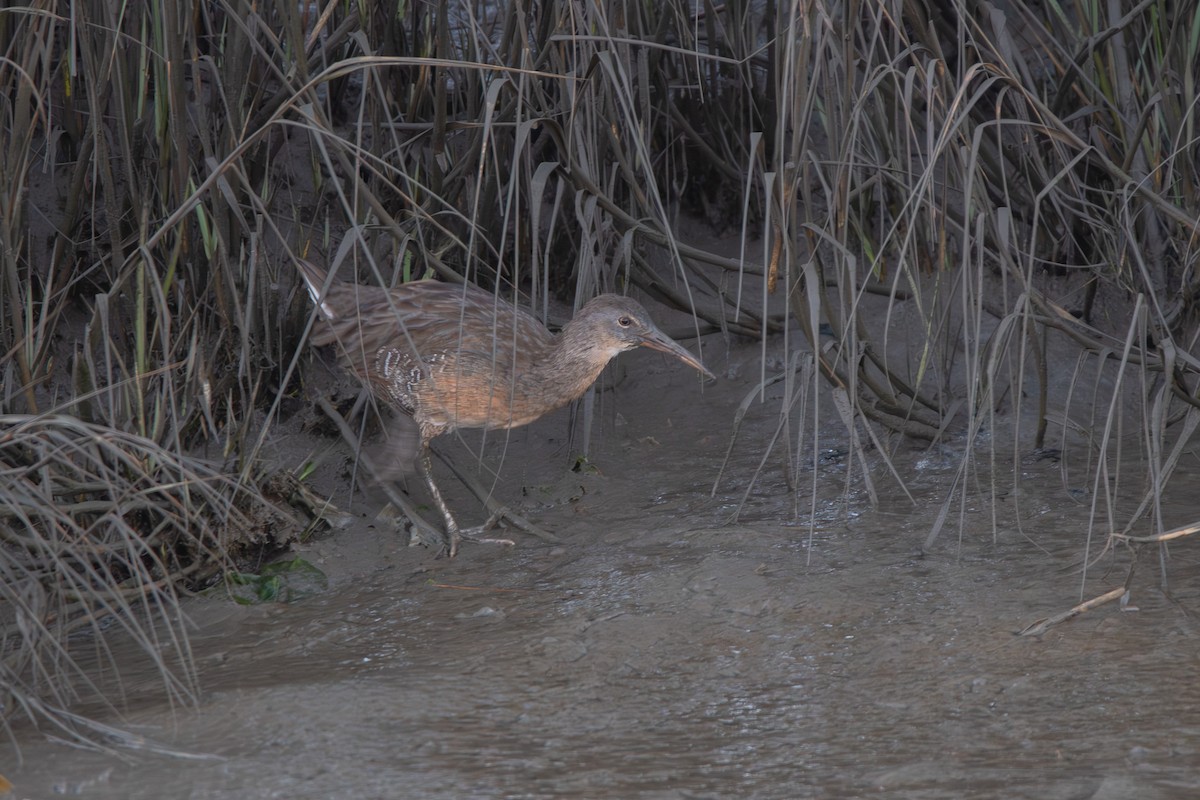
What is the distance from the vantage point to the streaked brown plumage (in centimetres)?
427

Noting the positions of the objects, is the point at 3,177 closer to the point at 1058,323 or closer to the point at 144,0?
the point at 144,0

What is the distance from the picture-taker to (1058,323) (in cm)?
366

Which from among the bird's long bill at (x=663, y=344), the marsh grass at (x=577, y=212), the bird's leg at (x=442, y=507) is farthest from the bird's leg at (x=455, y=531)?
the bird's long bill at (x=663, y=344)

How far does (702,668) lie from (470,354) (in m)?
1.51

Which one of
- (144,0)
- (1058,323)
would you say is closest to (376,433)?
(144,0)

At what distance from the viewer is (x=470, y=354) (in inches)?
168

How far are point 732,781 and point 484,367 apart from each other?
200cm

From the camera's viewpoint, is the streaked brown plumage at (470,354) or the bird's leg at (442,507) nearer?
the bird's leg at (442,507)

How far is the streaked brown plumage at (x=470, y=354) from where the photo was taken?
4.27 m

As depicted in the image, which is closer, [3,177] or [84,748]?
[84,748]

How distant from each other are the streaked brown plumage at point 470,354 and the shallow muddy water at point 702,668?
378 mm

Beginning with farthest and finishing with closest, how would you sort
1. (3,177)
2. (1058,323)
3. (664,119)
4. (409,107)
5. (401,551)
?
(664,119)
(409,107)
(401,551)
(1058,323)
(3,177)

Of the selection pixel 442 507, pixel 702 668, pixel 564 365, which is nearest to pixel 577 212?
pixel 564 365

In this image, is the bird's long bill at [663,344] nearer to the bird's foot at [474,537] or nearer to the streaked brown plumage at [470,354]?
the streaked brown plumage at [470,354]
